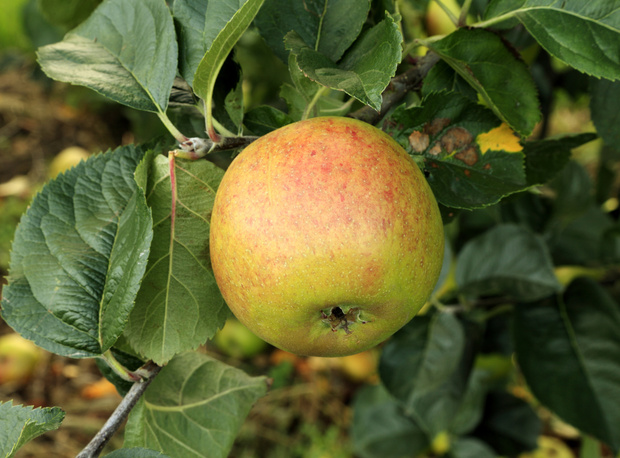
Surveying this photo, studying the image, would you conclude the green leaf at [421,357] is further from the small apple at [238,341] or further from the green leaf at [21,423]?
the small apple at [238,341]

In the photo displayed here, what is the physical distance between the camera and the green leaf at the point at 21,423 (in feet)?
1.49

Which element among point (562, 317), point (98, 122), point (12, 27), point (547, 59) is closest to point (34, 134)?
point (98, 122)

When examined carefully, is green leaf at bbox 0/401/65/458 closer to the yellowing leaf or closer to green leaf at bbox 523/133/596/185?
the yellowing leaf

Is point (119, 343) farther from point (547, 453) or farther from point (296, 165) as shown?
point (547, 453)

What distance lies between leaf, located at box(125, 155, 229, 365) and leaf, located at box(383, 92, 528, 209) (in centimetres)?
22

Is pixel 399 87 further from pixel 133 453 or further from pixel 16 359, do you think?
pixel 16 359

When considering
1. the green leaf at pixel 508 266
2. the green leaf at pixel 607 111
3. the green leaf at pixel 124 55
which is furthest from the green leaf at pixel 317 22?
the green leaf at pixel 508 266

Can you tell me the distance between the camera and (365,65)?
0.47 metres

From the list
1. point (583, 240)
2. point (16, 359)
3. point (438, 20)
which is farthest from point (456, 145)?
point (16, 359)

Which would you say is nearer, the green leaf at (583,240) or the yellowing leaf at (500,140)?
the yellowing leaf at (500,140)

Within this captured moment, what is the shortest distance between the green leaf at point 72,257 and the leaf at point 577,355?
2.32 ft

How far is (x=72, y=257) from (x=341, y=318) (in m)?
0.30

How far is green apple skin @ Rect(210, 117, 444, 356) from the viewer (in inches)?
16.6

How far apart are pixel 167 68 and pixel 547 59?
44.7 inches
